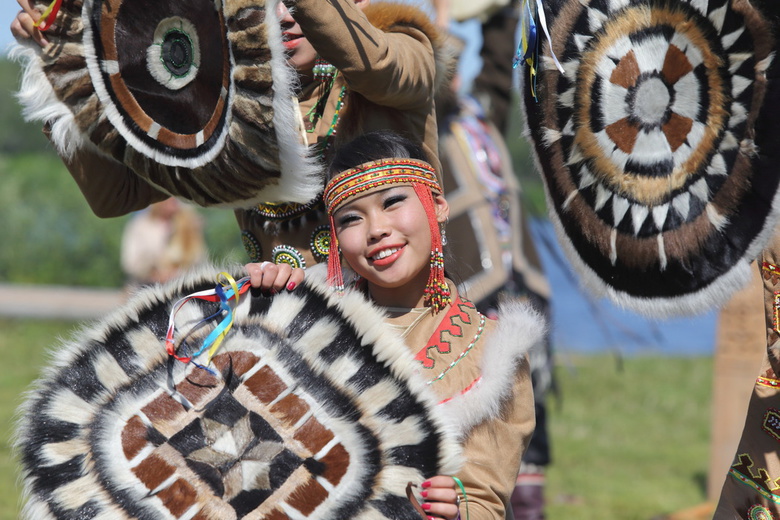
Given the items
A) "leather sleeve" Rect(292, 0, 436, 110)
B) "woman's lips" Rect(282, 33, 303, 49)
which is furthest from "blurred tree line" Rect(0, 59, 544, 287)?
"leather sleeve" Rect(292, 0, 436, 110)

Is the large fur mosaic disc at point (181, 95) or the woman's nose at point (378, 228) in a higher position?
the large fur mosaic disc at point (181, 95)

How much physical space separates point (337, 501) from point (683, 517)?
3495 mm

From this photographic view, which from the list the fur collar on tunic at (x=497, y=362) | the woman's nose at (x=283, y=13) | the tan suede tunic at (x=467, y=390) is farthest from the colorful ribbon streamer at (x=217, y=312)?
the woman's nose at (x=283, y=13)

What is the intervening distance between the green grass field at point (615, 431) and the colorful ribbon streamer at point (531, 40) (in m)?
2.23

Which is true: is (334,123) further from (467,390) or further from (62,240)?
(62,240)

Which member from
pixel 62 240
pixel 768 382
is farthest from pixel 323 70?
pixel 62 240

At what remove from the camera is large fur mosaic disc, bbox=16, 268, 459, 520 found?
186 cm

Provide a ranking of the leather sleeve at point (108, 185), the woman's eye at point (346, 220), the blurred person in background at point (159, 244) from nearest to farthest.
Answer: the woman's eye at point (346, 220), the leather sleeve at point (108, 185), the blurred person in background at point (159, 244)

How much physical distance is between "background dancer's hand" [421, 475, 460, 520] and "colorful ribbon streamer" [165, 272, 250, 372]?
49 centimetres

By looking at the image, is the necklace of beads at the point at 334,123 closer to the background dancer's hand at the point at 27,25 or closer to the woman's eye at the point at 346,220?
the woman's eye at the point at 346,220

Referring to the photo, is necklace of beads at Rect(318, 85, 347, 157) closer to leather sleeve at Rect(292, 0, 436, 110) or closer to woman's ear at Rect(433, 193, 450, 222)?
leather sleeve at Rect(292, 0, 436, 110)

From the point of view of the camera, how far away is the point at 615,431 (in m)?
7.13

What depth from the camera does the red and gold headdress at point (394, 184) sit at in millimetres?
2180

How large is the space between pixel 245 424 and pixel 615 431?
5641 millimetres
